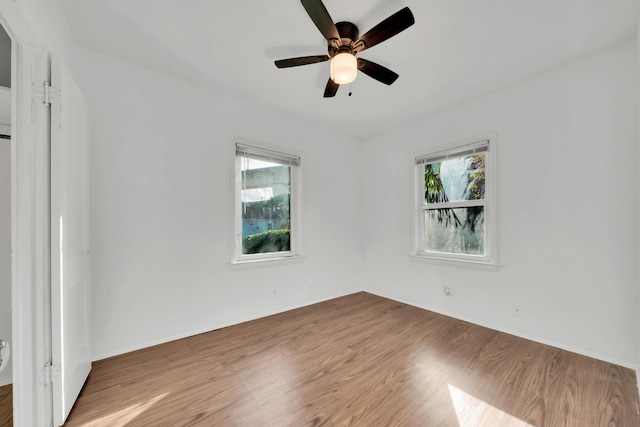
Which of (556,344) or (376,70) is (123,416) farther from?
(556,344)

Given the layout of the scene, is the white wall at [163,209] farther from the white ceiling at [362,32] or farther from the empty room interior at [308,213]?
the white ceiling at [362,32]

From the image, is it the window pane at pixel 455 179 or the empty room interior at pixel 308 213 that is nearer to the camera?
the empty room interior at pixel 308 213

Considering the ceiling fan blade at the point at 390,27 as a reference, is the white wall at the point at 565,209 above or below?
below

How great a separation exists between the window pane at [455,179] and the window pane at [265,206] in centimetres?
186

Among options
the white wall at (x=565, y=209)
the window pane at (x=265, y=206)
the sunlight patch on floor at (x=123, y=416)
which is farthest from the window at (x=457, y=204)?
the sunlight patch on floor at (x=123, y=416)

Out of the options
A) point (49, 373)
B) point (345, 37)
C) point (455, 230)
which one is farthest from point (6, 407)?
point (455, 230)

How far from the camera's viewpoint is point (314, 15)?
144cm

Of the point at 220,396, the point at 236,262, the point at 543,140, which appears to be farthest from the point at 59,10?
the point at 543,140

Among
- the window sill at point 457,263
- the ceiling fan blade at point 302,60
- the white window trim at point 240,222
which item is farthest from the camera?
the white window trim at point 240,222

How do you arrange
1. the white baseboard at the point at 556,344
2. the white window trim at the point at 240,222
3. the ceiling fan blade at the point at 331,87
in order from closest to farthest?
the white baseboard at the point at 556,344
the ceiling fan blade at the point at 331,87
the white window trim at the point at 240,222

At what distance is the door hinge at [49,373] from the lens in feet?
4.42

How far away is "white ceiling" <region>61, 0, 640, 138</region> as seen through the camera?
168cm

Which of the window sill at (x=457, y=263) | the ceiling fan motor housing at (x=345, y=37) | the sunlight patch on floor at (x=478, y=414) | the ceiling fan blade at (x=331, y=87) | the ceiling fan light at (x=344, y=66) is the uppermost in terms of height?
the ceiling fan motor housing at (x=345, y=37)

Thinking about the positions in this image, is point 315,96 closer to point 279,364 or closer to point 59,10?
point 59,10
